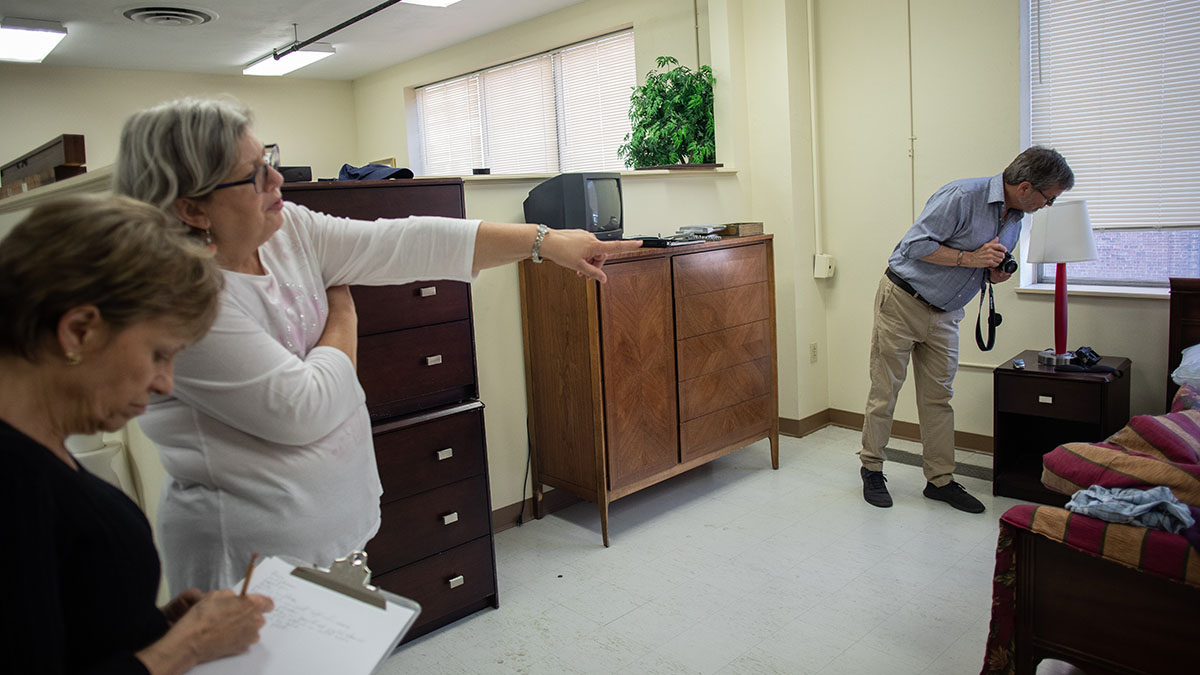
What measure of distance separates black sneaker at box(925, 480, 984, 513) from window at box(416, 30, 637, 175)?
336cm

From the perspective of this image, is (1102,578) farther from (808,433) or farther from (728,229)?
(808,433)

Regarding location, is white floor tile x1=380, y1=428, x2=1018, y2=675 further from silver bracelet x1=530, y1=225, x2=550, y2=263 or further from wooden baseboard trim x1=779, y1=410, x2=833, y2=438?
silver bracelet x1=530, y1=225, x2=550, y2=263

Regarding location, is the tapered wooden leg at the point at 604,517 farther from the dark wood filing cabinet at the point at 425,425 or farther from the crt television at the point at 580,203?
the crt television at the point at 580,203

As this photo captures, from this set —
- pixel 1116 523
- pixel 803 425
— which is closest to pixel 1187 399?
pixel 1116 523

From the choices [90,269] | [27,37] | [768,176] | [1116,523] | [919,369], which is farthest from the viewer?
[27,37]

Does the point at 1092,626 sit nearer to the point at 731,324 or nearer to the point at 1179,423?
the point at 1179,423

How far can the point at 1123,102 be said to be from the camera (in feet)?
11.4

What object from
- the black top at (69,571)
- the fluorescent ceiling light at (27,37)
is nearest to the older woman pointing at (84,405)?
the black top at (69,571)

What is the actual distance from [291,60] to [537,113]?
253cm

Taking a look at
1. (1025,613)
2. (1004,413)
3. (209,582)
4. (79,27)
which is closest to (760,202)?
(1004,413)

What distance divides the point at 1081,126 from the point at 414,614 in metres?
3.80

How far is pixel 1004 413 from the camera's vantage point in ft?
11.3

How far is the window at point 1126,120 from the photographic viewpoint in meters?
3.34

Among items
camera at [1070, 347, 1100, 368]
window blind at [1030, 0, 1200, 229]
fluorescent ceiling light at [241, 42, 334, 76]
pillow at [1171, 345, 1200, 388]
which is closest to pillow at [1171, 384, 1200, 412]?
pillow at [1171, 345, 1200, 388]
